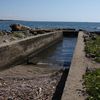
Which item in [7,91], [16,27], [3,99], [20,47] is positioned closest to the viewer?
[3,99]

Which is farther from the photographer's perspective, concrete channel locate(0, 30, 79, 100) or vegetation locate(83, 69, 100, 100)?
concrete channel locate(0, 30, 79, 100)

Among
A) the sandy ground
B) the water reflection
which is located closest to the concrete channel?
the sandy ground

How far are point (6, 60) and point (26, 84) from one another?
4975 mm

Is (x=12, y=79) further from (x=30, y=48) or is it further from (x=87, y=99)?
(x=30, y=48)

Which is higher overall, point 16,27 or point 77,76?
point 77,76

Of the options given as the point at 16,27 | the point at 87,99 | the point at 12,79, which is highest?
the point at 87,99

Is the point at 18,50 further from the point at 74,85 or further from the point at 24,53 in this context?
the point at 74,85

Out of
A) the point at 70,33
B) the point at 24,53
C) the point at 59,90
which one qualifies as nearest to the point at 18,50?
the point at 24,53

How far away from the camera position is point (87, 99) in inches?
229

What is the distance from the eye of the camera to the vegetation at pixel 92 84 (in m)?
6.07

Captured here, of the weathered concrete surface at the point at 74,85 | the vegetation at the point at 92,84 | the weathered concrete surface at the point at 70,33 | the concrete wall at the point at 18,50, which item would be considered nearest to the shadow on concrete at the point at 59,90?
the weathered concrete surface at the point at 74,85

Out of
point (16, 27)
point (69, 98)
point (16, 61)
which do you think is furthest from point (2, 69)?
point (16, 27)

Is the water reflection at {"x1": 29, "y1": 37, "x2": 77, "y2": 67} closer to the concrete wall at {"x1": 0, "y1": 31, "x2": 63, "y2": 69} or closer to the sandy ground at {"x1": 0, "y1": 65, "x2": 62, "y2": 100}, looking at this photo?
the concrete wall at {"x1": 0, "y1": 31, "x2": 63, "y2": 69}

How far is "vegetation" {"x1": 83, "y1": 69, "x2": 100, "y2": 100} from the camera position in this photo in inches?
239
